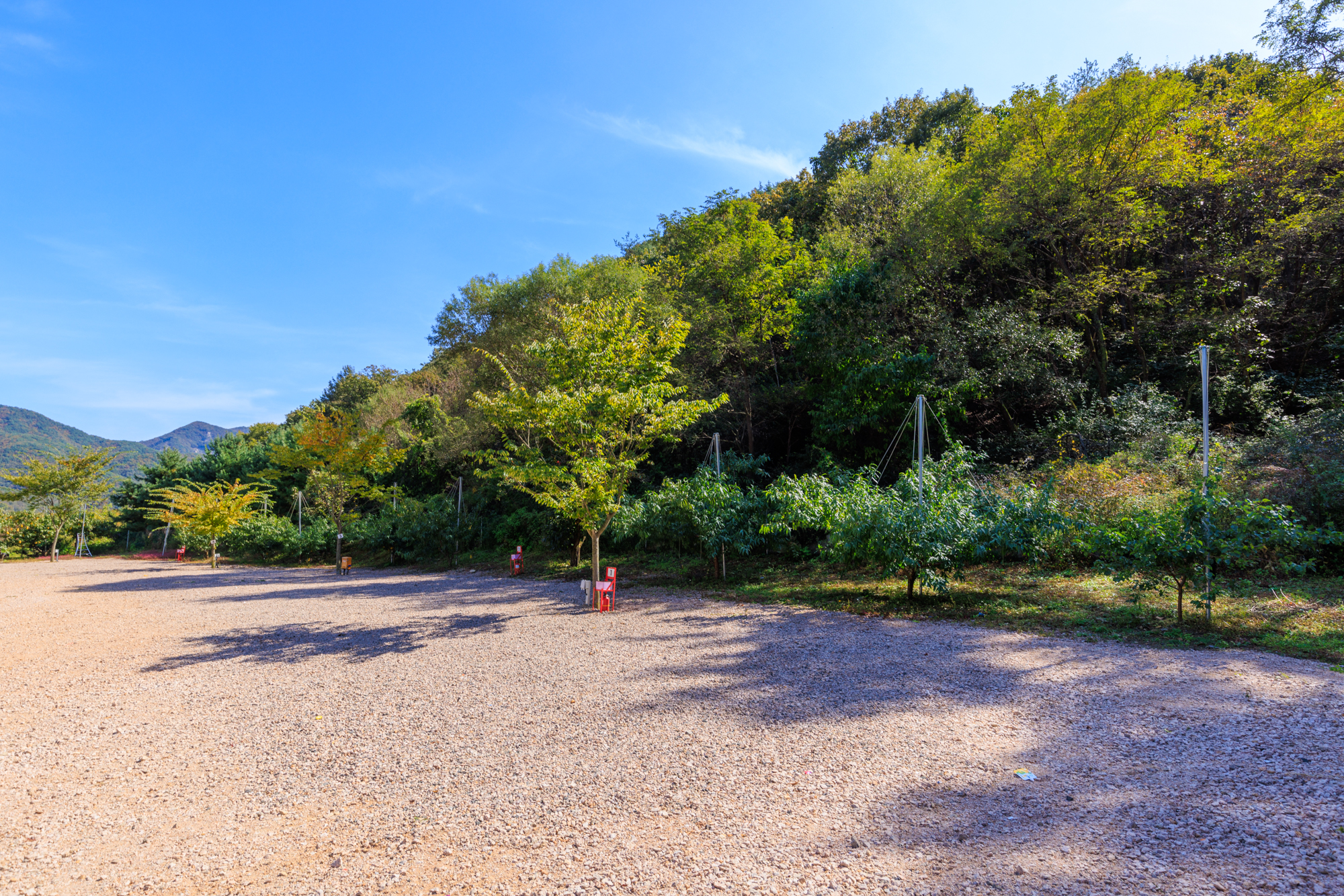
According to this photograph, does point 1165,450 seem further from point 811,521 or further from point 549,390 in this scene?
point 549,390

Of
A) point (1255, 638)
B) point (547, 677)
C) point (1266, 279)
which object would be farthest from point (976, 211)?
point (547, 677)

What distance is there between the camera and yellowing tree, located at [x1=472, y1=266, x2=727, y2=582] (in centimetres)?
771

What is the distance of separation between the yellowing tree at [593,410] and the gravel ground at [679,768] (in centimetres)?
230

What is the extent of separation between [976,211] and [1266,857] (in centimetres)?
1421

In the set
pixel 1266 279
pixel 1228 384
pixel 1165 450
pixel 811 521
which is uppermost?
pixel 1266 279

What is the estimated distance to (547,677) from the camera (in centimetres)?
496

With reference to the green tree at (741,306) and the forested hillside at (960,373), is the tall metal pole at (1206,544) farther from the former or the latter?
the green tree at (741,306)

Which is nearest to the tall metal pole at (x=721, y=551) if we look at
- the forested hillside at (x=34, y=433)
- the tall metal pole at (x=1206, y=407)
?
the tall metal pole at (x=1206, y=407)

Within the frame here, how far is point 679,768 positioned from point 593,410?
549cm

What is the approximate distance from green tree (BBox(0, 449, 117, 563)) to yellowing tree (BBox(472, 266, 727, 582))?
22.8 metres

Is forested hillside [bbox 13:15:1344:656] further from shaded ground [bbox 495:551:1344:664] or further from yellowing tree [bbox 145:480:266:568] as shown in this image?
yellowing tree [bbox 145:480:266:568]

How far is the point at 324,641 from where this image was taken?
6746 mm

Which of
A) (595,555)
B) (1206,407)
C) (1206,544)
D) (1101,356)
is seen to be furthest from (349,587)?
(1101,356)

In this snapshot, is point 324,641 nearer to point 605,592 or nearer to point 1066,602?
point 605,592
